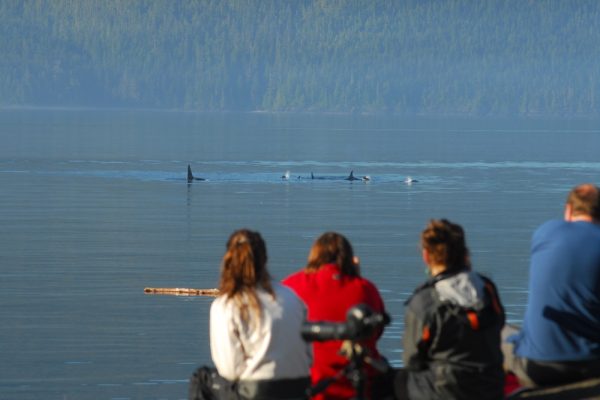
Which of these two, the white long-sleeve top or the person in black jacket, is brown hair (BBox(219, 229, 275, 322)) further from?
the person in black jacket

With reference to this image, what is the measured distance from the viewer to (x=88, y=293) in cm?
3644

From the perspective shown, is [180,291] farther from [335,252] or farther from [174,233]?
[335,252]

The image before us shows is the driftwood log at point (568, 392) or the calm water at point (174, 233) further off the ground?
the driftwood log at point (568, 392)

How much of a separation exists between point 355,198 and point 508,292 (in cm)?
3899

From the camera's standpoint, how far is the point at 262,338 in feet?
35.5

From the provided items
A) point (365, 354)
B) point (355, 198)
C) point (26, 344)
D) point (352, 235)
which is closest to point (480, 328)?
point (365, 354)

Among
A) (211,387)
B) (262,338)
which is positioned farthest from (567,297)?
(211,387)

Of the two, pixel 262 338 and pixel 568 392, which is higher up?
pixel 262 338

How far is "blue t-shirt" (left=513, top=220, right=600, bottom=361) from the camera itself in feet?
38.3

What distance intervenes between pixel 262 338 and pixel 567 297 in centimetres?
255

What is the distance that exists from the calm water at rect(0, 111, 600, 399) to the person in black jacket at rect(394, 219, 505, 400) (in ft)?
43.6

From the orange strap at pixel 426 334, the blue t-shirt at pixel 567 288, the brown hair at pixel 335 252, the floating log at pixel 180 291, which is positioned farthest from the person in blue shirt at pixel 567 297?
the floating log at pixel 180 291

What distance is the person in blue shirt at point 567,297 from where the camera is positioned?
1169cm

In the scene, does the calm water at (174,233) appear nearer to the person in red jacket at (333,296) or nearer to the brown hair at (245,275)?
the person in red jacket at (333,296)
